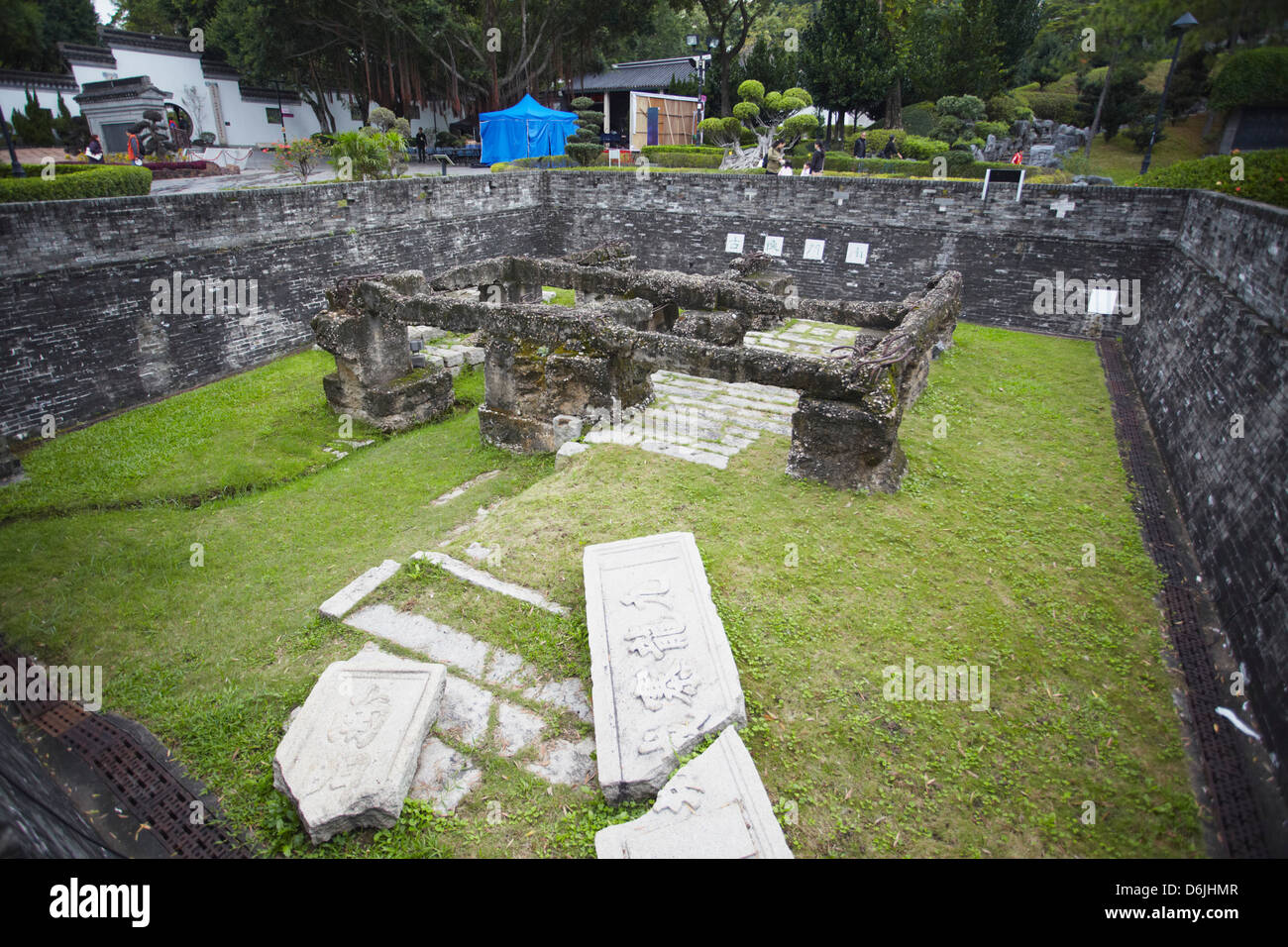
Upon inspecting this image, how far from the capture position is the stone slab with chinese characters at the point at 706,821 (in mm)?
3395

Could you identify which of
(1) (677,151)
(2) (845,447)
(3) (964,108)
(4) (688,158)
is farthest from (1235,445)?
(1) (677,151)

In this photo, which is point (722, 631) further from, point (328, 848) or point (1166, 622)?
point (1166, 622)

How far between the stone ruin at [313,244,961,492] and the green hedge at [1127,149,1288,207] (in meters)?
4.15

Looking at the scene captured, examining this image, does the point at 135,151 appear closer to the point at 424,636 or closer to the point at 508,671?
the point at 424,636

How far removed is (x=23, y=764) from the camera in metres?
3.63

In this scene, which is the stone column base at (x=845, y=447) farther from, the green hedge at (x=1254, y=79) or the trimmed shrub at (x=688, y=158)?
the green hedge at (x=1254, y=79)

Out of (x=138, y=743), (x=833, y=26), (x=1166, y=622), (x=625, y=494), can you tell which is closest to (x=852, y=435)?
(x=625, y=494)

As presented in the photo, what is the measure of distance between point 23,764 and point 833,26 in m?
30.4

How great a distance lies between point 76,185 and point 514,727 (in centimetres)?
1314

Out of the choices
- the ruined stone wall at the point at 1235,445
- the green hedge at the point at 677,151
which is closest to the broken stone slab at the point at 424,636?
the ruined stone wall at the point at 1235,445

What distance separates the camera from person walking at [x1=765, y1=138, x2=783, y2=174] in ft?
70.9

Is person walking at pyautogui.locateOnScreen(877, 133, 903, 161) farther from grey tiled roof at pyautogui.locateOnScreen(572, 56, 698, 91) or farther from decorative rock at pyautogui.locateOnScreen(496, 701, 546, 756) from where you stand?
decorative rock at pyautogui.locateOnScreen(496, 701, 546, 756)

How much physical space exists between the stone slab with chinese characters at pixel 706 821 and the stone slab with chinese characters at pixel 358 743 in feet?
4.30

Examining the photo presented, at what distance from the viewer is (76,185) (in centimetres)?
1139
